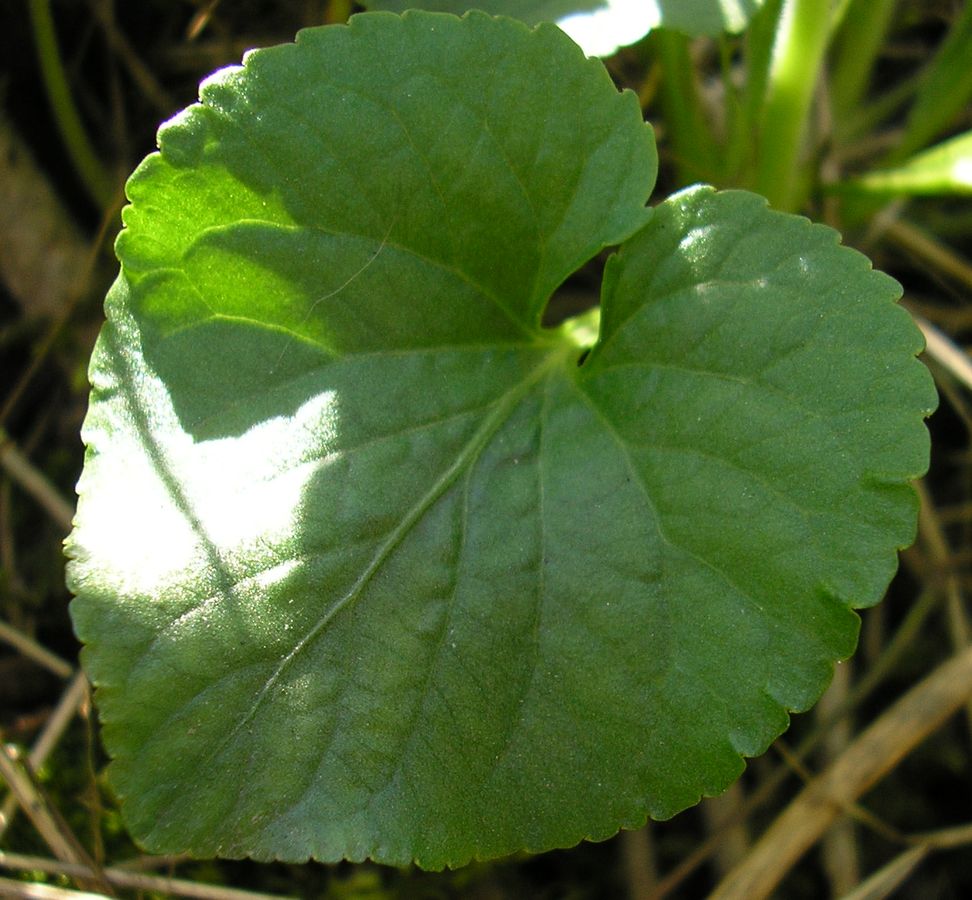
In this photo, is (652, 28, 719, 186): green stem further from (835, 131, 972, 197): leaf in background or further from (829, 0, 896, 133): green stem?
(829, 0, 896, 133): green stem

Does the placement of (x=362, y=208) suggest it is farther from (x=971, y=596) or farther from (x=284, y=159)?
(x=971, y=596)

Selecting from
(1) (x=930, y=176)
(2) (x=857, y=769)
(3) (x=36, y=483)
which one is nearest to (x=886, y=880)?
(2) (x=857, y=769)

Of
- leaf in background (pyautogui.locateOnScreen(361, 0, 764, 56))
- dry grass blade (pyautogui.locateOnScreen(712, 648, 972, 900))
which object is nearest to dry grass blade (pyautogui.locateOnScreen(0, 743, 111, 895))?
dry grass blade (pyautogui.locateOnScreen(712, 648, 972, 900))

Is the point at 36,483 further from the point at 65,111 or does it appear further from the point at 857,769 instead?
the point at 857,769

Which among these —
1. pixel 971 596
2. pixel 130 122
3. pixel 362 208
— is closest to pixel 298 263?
pixel 362 208

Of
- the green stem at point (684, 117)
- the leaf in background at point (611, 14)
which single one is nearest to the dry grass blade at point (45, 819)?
the leaf in background at point (611, 14)
